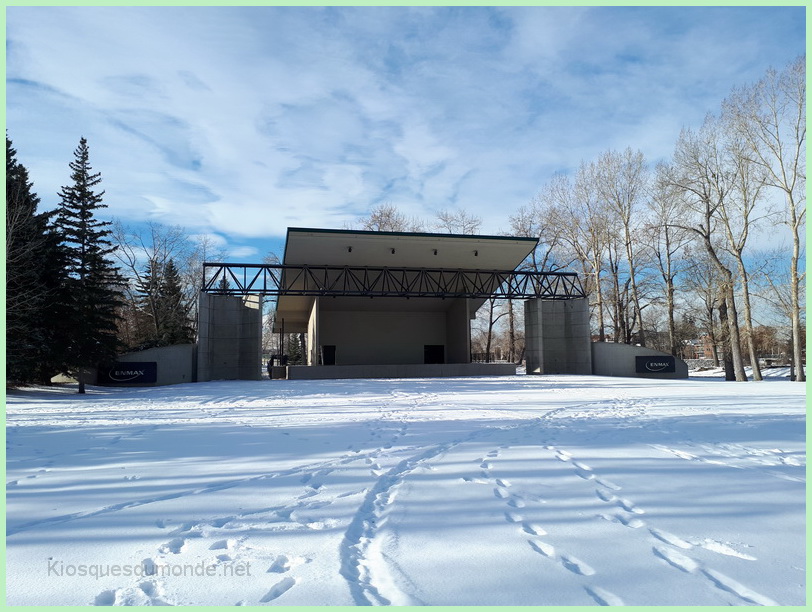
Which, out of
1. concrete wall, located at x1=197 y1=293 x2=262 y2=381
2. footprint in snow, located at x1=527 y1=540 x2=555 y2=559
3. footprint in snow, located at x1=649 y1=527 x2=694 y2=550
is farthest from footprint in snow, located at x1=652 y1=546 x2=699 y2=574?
concrete wall, located at x1=197 y1=293 x2=262 y2=381

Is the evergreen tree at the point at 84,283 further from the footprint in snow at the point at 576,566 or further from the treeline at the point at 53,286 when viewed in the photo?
the footprint in snow at the point at 576,566

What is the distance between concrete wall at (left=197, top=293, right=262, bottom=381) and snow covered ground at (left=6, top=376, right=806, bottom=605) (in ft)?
67.3

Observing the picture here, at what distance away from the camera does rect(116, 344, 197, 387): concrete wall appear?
25.3m

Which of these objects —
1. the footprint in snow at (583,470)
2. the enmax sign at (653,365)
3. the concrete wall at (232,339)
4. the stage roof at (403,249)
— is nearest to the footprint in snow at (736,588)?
the footprint in snow at (583,470)

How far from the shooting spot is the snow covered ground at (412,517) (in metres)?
3.10

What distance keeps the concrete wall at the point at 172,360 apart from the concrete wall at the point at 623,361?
24.2 meters

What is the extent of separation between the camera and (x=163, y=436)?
8.58m

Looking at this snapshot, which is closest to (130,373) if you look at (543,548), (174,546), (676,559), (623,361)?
(174,546)

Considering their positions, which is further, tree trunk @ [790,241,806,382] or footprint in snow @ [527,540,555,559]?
tree trunk @ [790,241,806,382]

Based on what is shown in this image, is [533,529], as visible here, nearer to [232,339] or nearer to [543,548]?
[543,548]

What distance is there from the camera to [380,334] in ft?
135

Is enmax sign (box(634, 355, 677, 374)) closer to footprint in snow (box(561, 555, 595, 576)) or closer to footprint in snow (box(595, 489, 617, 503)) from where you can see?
footprint in snow (box(595, 489, 617, 503))

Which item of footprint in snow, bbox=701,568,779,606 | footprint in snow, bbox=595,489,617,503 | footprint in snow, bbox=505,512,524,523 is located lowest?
footprint in snow, bbox=701,568,779,606

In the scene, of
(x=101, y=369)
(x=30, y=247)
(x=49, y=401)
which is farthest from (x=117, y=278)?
(x=49, y=401)
